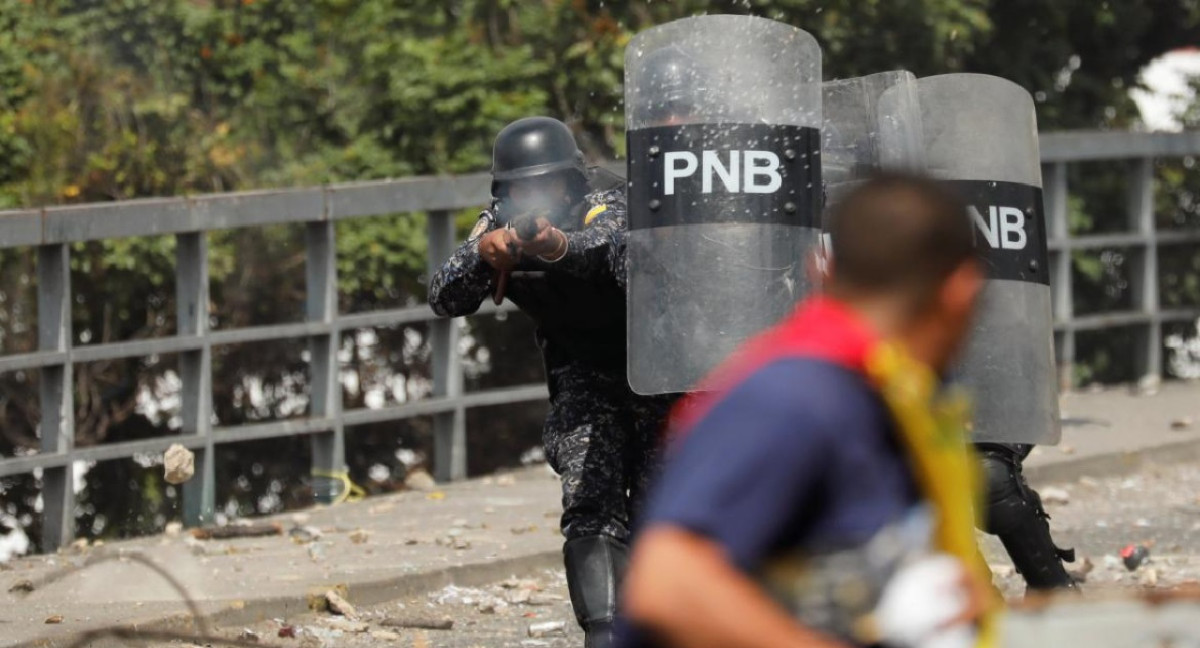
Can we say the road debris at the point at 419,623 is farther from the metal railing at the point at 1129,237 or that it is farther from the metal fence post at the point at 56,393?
the metal railing at the point at 1129,237

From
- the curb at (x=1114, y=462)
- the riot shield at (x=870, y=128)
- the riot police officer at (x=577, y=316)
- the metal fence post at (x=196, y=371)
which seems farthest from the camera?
the curb at (x=1114, y=462)

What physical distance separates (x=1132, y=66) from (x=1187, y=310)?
1912 mm

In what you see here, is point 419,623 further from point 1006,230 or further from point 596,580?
point 1006,230

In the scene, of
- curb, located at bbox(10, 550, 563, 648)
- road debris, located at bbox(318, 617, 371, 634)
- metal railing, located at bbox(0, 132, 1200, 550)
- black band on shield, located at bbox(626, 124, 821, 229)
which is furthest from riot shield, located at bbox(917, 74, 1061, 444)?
metal railing, located at bbox(0, 132, 1200, 550)

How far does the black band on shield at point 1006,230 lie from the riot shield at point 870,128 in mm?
195

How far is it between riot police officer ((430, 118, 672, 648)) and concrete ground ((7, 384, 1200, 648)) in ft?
3.73

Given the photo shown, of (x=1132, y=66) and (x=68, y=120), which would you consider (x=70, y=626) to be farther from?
(x=1132, y=66)

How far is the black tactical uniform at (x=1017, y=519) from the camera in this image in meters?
5.62

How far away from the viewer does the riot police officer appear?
197 inches

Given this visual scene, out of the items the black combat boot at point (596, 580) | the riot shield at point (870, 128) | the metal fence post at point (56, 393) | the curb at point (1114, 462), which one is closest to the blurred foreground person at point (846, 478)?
the black combat boot at point (596, 580)

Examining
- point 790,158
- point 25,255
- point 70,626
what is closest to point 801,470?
point 790,158

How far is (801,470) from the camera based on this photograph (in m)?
2.19

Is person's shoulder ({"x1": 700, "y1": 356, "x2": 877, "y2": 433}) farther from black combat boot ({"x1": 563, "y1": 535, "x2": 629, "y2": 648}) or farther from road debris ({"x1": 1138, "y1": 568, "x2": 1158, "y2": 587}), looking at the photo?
road debris ({"x1": 1138, "y1": 568, "x2": 1158, "y2": 587})

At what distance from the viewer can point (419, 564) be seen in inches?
285
